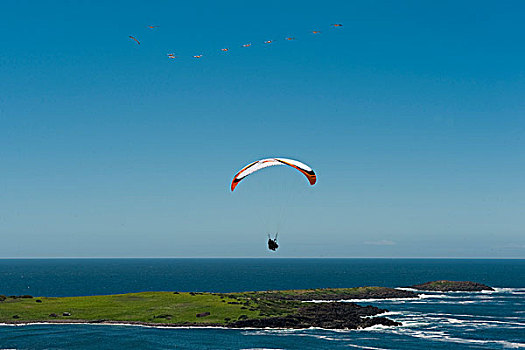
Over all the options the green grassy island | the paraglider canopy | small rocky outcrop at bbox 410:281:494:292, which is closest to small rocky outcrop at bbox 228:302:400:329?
the green grassy island

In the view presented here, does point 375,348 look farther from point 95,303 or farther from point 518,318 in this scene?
point 95,303

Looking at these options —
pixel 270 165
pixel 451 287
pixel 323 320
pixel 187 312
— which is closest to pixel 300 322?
pixel 323 320

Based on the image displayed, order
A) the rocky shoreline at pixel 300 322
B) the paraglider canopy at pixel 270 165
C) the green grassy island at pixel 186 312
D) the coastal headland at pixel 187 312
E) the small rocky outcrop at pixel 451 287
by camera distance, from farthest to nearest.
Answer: the small rocky outcrop at pixel 451 287, the green grassy island at pixel 186 312, the coastal headland at pixel 187 312, the rocky shoreline at pixel 300 322, the paraglider canopy at pixel 270 165

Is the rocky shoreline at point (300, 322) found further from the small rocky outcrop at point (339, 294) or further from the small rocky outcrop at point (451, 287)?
the small rocky outcrop at point (451, 287)

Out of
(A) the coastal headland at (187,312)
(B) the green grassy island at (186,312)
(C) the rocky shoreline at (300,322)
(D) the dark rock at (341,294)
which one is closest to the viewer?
(C) the rocky shoreline at (300,322)

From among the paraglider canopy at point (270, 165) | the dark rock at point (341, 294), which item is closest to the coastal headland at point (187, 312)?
the dark rock at point (341, 294)

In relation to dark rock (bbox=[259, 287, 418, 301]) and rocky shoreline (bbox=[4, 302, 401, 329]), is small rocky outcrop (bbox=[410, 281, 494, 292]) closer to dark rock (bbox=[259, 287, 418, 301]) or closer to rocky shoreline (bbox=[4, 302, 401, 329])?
dark rock (bbox=[259, 287, 418, 301])

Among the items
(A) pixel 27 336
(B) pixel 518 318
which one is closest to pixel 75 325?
(A) pixel 27 336
